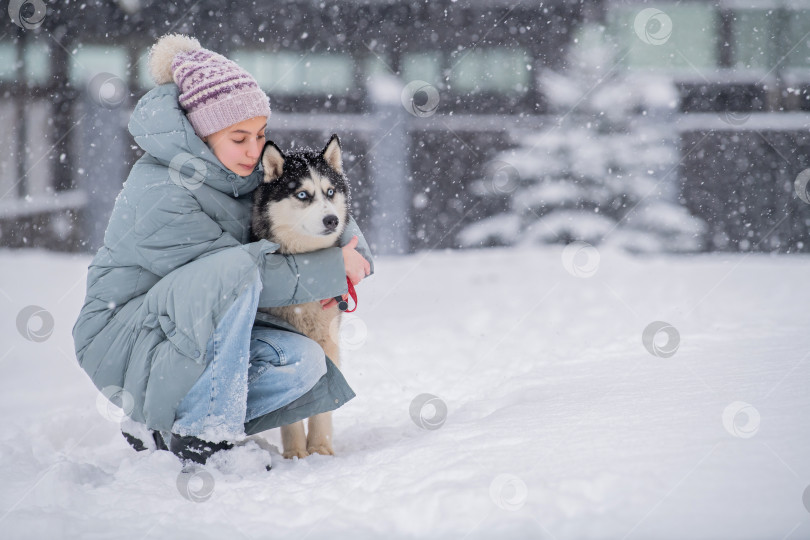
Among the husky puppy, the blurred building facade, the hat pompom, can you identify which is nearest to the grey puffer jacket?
the hat pompom

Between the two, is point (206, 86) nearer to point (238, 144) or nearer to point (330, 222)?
point (238, 144)

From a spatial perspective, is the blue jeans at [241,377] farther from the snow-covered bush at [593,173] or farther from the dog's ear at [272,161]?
the snow-covered bush at [593,173]

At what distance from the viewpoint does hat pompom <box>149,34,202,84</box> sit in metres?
2.47

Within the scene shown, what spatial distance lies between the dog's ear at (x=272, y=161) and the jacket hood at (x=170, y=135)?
0.31 meters

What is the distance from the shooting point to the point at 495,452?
203 cm

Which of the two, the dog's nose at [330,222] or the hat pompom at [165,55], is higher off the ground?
the hat pompom at [165,55]

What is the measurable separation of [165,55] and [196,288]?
1032mm

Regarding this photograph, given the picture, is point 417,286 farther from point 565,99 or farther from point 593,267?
point 565,99

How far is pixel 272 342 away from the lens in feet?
7.86

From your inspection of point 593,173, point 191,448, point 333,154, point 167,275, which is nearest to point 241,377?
point 191,448

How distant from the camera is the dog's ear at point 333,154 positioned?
292 cm

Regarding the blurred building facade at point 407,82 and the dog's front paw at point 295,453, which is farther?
the blurred building facade at point 407,82

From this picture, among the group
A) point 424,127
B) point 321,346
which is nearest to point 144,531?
point 321,346

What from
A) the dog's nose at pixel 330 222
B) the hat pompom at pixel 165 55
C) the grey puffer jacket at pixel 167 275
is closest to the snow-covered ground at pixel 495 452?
the grey puffer jacket at pixel 167 275
